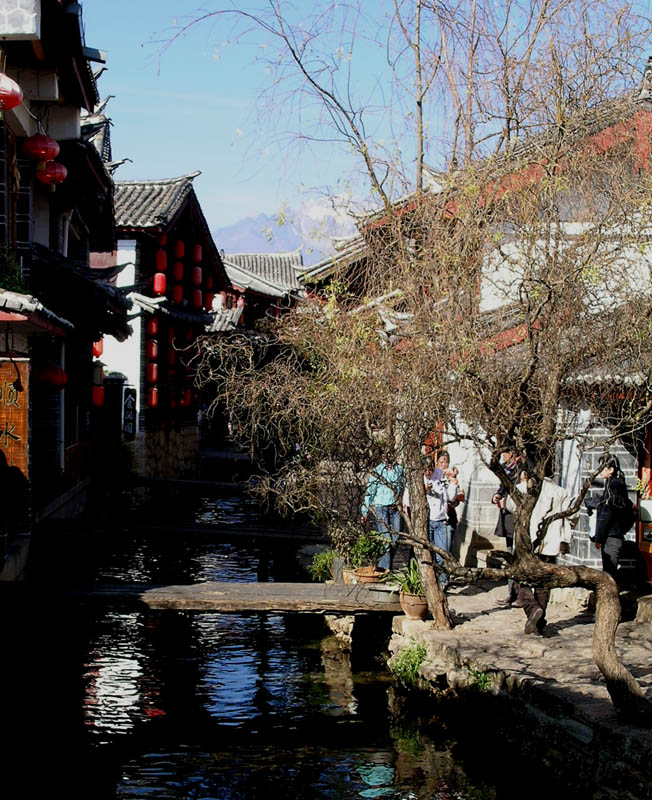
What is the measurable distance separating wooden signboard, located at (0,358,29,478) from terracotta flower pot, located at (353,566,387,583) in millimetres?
3880

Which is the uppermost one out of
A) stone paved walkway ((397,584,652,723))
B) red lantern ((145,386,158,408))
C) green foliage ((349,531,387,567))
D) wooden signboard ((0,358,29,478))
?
red lantern ((145,386,158,408))

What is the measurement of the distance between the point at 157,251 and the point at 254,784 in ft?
64.3

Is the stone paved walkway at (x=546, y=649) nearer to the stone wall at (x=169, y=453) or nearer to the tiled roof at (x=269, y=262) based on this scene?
the stone wall at (x=169, y=453)

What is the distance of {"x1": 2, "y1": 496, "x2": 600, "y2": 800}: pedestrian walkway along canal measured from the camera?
311 inches

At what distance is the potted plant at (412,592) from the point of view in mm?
10750

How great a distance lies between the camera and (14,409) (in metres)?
10.9

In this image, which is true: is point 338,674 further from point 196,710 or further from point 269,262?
point 269,262

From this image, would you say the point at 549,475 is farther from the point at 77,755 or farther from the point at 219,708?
the point at 77,755

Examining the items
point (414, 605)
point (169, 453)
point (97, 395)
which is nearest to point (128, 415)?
point (97, 395)

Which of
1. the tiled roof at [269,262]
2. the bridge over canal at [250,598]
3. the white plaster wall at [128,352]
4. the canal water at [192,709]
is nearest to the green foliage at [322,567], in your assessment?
the canal water at [192,709]

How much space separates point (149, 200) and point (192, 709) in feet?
62.6

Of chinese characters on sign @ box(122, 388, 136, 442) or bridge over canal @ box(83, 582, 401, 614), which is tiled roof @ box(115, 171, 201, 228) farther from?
bridge over canal @ box(83, 582, 401, 614)

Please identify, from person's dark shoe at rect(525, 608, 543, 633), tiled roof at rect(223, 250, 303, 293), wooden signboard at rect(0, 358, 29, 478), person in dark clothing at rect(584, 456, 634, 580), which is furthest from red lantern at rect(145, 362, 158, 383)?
tiled roof at rect(223, 250, 303, 293)

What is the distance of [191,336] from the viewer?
30.2 metres
